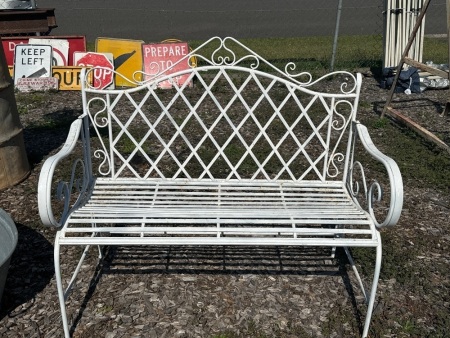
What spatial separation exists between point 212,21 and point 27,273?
13044 millimetres

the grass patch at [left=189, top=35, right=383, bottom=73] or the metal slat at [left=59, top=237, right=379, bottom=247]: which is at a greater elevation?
the metal slat at [left=59, top=237, right=379, bottom=247]

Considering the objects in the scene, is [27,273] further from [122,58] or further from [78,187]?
[122,58]

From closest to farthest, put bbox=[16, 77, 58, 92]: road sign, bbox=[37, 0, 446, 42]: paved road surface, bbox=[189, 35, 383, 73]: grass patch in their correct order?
1. bbox=[16, 77, 58, 92]: road sign
2. bbox=[189, 35, 383, 73]: grass patch
3. bbox=[37, 0, 446, 42]: paved road surface

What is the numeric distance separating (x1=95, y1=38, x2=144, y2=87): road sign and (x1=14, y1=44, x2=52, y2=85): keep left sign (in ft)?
3.06

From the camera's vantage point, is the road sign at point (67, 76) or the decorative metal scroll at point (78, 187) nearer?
the decorative metal scroll at point (78, 187)

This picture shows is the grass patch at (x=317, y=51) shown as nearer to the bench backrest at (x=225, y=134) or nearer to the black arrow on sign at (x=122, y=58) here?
the bench backrest at (x=225, y=134)

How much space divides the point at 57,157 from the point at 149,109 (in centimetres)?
451

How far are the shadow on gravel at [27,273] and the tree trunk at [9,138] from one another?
88 cm

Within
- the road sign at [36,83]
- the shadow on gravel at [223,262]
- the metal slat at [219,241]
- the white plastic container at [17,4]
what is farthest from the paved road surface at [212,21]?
the metal slat at [219,241]

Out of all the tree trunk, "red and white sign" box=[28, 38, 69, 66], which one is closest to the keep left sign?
"red and white sign" box=[28, 38, 69, 66]

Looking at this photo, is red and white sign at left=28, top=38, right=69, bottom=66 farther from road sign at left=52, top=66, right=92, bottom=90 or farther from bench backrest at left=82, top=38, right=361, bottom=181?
bench backrest at left=82, top=38, right=361, bottom=181

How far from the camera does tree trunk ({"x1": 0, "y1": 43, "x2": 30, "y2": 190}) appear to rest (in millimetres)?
4395

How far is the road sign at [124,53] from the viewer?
337 inches

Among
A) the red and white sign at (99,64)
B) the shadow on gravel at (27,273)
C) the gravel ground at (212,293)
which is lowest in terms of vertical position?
the gravel ground at (212,293)
